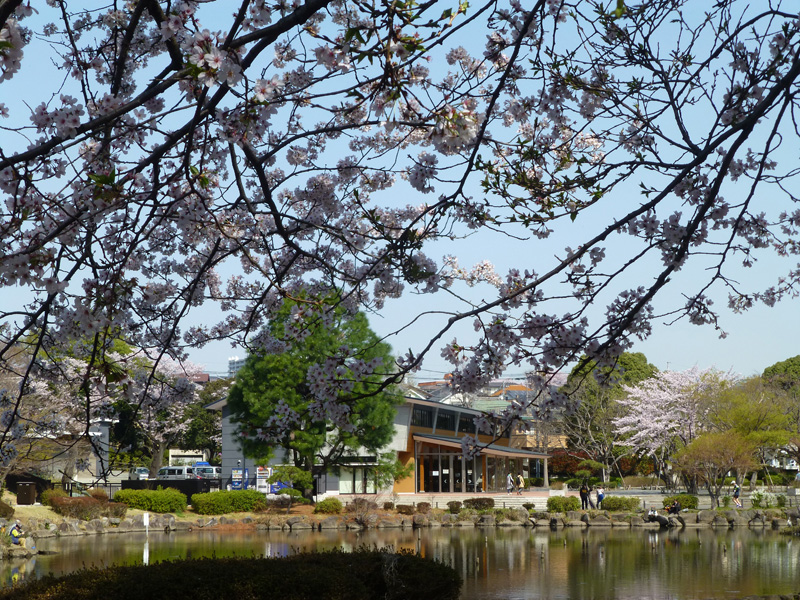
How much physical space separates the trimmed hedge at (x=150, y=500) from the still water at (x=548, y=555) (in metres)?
4.73

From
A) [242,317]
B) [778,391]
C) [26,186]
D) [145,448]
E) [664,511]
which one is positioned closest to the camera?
[26,186]

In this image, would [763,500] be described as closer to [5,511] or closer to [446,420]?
[446,420]

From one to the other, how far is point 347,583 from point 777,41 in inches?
272

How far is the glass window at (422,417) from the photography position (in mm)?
41062

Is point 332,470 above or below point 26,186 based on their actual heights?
below

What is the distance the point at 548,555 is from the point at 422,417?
2183 cm

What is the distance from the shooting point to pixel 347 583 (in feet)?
29.8

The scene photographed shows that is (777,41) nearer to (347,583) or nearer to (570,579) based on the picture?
(347,583)

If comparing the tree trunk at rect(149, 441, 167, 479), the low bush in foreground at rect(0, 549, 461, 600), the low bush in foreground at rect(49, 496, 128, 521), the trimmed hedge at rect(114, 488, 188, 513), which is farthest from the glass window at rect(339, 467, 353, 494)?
the low bush in foreground at rect(0, 549, 461, 600)

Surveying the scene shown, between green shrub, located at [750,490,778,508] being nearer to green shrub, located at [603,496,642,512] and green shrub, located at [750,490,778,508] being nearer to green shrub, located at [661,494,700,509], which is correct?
green shrub, located at [661,494,700,509]

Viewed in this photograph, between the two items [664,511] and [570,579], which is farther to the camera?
[664,511]

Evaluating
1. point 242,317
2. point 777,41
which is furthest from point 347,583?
point 777,41

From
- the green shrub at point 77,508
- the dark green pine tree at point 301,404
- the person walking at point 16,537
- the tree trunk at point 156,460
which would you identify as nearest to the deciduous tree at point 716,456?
the dark green pine tree at point 301,404

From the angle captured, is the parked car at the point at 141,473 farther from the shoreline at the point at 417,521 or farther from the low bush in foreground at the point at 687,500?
the low bush in foreground at the point at 687,500
